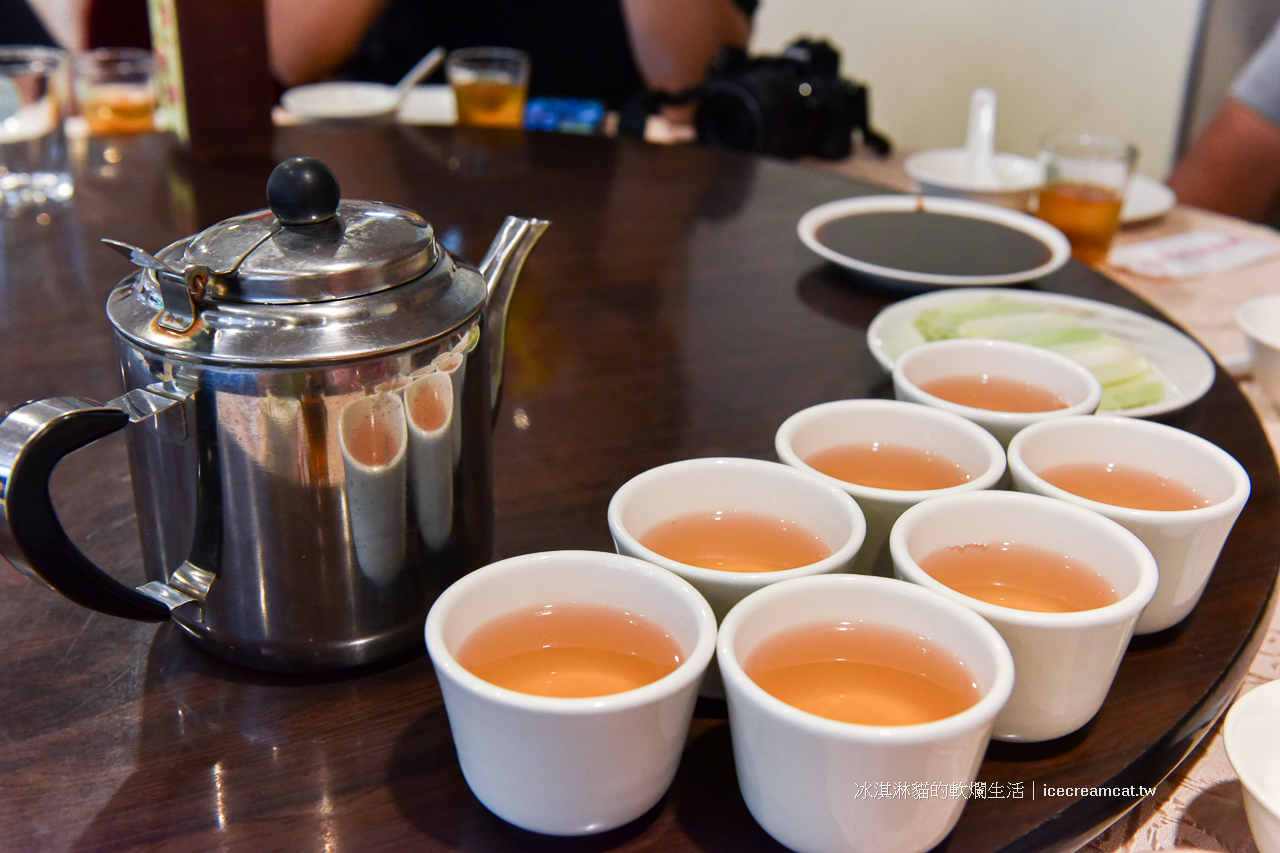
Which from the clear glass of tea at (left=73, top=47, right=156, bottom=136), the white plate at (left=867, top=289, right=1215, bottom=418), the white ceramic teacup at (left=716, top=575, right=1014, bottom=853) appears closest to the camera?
the white ceramic teacup at (left=716, top=575, right=1014, bottom=853)

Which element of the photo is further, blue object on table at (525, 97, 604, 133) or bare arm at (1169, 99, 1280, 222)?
bare arm at (1169, 99, 1280, 222)

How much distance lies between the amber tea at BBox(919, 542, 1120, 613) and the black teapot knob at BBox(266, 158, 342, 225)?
0.39 meters

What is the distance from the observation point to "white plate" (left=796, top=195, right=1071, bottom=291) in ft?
3.78

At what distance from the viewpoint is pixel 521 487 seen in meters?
0.81

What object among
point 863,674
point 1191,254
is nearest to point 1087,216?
point 1191,254

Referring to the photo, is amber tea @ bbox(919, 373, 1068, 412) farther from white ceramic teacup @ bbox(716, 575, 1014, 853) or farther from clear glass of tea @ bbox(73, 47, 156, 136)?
clear glass of tea @ bbox(73, 47, 156, 136)

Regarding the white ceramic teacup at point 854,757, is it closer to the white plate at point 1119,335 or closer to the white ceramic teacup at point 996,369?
the white ceramic teacup at point 996,369

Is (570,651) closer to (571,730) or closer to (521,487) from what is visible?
(571,730)

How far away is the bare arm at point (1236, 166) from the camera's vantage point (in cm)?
217

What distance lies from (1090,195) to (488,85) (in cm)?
100

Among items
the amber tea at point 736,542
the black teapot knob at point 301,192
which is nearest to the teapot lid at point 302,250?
the black teapot knob at point 301,192

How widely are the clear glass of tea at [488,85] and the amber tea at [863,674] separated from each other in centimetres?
144

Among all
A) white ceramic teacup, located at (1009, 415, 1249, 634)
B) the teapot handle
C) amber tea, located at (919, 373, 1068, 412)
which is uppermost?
the teapot handle

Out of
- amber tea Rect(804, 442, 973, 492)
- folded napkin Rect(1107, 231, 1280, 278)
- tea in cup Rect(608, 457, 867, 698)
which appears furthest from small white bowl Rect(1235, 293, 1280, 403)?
tea in cup Rect(608, 457, 867, 698)
